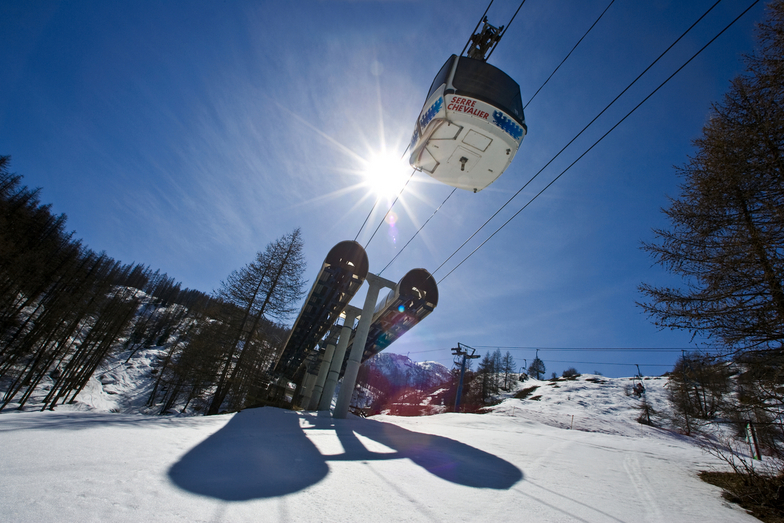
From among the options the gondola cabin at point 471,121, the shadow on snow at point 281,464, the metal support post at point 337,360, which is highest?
the gondola cabin at point 471,121

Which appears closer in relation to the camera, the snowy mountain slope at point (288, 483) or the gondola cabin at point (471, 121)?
the snowy mountain slope at point (288, 483)

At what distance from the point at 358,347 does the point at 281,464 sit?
11.6 metres

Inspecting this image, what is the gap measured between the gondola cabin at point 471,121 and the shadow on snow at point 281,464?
19.9ft

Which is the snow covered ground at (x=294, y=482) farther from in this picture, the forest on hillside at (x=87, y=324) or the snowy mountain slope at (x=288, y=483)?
the forest on hillside at (x=87, y=324)

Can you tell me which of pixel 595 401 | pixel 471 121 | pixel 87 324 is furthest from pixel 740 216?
pixel 87 324

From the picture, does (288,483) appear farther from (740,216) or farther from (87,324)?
(87,324)

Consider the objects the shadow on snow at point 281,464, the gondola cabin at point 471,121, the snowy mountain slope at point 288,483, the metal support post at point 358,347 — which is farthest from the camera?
the metal support post at point 358,347

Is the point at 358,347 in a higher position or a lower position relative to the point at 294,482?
higher

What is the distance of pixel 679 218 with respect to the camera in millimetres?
8844

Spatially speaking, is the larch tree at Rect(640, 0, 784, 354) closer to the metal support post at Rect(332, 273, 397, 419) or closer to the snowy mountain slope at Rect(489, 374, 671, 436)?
the metal support post at Rect(332, 273, 397, 419)

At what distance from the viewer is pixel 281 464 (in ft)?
14.1

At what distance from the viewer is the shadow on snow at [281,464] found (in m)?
3.19

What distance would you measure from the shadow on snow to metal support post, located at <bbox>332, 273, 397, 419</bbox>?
706 centimetres

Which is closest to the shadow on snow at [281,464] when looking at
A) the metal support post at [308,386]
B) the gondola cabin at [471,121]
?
the gondola cabin at [471,121]
